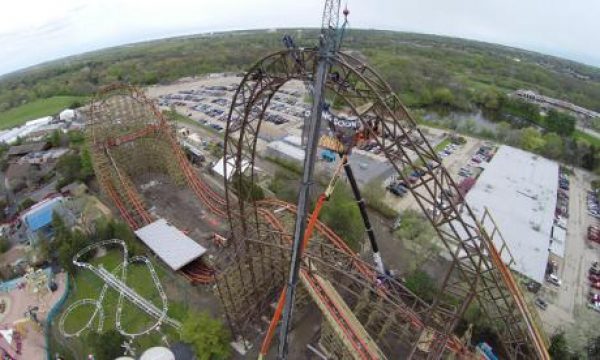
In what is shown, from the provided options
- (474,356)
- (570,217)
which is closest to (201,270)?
(474,356)

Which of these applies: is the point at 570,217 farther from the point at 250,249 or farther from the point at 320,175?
the point at 250,249

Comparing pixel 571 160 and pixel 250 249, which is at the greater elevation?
pixel 250 249

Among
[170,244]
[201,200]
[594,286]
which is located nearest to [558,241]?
[594,286]

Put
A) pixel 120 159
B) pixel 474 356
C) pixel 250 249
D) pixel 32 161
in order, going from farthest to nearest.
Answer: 1. pixel 32 161
2. pixel 120 159
3. pixel 250 249
4. pixel 474 356

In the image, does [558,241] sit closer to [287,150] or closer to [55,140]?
[287,150]

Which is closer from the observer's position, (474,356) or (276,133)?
(474,356)

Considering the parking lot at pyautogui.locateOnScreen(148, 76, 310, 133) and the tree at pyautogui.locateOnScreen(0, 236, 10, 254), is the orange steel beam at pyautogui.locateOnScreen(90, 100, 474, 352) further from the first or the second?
the parking lot at pyautogui.locateOnScreen(148, 76, 310, 133)
